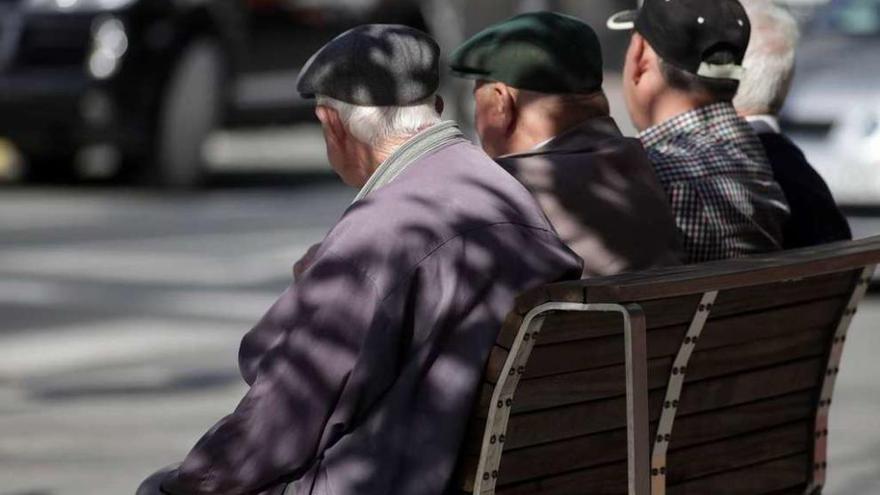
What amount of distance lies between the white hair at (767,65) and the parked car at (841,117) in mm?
5031

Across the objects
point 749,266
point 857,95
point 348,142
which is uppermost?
point 348,142

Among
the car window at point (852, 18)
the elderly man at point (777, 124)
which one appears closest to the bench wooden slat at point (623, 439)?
the elderly man at point (777, 124)

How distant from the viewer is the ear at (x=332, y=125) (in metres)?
3.69

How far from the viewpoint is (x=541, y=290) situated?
10.6ft

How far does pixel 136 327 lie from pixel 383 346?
6.08 m

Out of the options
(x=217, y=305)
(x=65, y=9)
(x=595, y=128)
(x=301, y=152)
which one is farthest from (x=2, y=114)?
(x=595, y=128)

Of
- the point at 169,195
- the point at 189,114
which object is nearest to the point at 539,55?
the point at 189,114

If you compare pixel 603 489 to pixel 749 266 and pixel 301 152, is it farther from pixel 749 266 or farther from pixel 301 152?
pixel 301 152

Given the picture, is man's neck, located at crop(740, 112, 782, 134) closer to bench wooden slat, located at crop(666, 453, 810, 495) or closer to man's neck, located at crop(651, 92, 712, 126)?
man's neck, located at crop(651, 92, 712, 126)

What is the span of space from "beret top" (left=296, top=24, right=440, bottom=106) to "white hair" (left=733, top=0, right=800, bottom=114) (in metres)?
1.63

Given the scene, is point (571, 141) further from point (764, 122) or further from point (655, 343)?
point (764, 122)

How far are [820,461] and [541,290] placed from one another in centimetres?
110

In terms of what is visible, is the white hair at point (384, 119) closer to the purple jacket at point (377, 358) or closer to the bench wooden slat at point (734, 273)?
the purple jacket at point (377, 358)

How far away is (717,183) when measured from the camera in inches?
177
